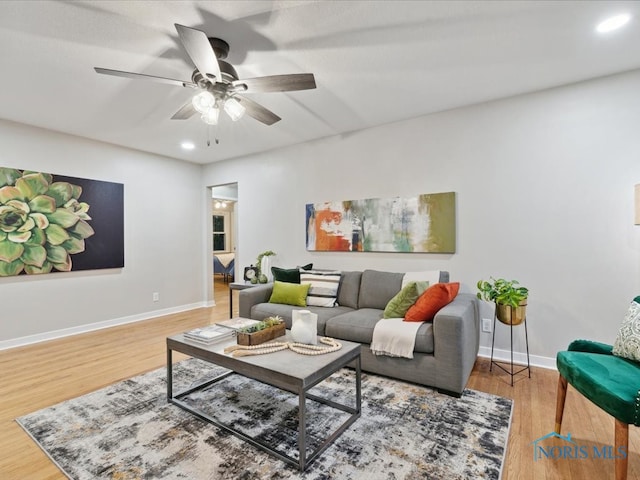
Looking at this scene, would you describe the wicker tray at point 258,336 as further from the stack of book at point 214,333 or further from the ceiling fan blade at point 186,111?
the ceiling fan blade at point 186,111

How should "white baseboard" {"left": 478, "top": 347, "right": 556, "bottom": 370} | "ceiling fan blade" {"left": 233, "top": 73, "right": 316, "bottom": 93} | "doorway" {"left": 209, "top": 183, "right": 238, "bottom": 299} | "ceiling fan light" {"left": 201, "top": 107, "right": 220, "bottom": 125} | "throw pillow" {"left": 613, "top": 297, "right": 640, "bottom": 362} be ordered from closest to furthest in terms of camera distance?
1. "throw pillow" {"left": 613, "top": 297, "right": 640, "bottom": 362}
2. "ceiling fan blade" {"left": 233, "top": 73, "right": 316, "bottom": 93}
3. "ceiling fan light" {"left": 201, "top": 107, "right": 220, "bottom": 125}
4. "white baseboard" {"left": 478, "top": 347, "right": 556, "bottom": 370}
5. "doorway" {"left": 209, "top": 183, "right": 238, "bottom": 299}

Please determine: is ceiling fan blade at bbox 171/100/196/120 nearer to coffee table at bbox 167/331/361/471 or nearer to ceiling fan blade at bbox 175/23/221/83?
ceiling fan blade at bbox 175/23/221/83

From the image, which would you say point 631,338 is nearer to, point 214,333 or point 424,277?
point 424,277

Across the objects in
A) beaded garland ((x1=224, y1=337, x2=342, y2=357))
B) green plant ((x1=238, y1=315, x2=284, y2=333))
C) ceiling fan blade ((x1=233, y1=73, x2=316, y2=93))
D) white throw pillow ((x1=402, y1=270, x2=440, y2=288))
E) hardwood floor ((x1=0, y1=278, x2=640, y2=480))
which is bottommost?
→ hardwood floor ((x1=0, y1=278, x2=640, y2=480))

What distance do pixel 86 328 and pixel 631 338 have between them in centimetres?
545

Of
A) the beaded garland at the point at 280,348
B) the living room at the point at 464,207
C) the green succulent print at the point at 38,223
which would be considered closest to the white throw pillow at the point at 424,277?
the living room at the point at 464,207

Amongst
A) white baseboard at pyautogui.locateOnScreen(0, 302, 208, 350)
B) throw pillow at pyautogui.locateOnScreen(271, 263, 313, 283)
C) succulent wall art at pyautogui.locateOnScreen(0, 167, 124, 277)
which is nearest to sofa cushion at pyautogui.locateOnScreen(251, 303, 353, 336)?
throw pillow at pyautogui.locateOnScreen(271, 263, 313, 283)

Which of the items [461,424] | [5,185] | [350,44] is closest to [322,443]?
[461,424]

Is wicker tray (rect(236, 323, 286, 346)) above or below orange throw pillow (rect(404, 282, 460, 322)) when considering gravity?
below

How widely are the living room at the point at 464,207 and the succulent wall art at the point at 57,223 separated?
5.8 inches

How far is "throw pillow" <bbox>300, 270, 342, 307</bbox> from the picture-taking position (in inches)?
138

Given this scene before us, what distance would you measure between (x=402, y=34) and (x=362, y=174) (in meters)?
1.93

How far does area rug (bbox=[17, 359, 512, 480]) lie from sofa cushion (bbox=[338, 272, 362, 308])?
39.6 inches

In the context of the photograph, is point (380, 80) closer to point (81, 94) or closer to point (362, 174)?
point (362, 174)
